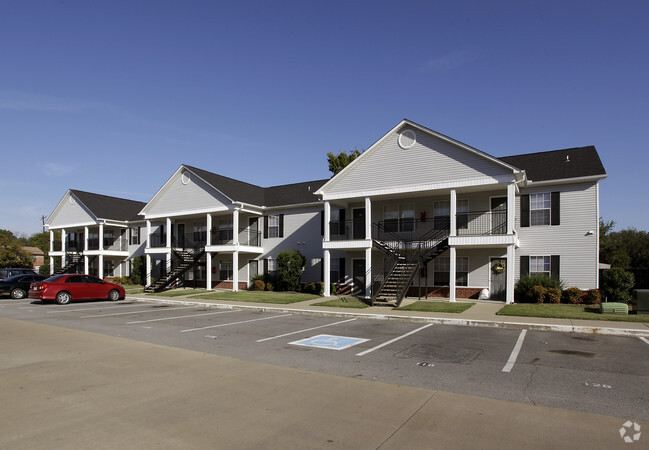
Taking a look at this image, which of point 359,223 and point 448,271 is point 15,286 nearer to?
Result: point 359,223

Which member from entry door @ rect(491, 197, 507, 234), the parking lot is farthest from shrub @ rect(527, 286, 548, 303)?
the parking lot

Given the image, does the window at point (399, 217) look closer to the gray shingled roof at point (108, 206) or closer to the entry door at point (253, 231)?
the entry door at point (253, 231)

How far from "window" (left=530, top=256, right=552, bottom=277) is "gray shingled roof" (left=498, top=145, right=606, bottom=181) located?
3.89 metres

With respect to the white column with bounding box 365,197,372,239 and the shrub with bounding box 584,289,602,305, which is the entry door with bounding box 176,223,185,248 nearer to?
the white column with bounding box 365,197,372,239

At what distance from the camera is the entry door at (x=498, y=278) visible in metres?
21.1

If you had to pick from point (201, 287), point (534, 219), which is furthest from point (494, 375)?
point (201, 287)

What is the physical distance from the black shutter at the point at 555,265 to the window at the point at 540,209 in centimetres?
172

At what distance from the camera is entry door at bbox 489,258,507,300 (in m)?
21.1

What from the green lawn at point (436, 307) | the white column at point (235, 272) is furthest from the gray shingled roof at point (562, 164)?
the white column at point (235, 272)

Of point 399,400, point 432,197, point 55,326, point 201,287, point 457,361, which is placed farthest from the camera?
point 201,287

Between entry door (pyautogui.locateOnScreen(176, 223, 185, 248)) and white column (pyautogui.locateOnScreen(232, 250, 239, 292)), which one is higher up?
entry door (pyautogui.locateOnScreen(176, 223, 185, 248))

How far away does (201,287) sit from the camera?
107ft

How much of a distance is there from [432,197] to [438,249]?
3.39 meters

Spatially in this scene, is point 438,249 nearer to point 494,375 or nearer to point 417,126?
point 417,126
